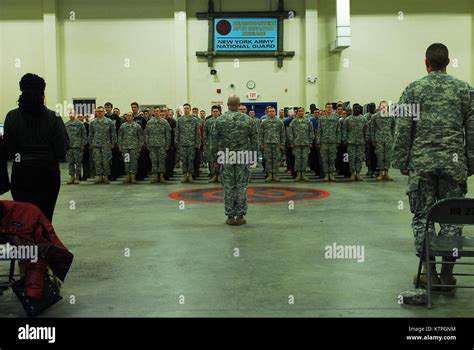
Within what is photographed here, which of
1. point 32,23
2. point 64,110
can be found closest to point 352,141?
point 64,110

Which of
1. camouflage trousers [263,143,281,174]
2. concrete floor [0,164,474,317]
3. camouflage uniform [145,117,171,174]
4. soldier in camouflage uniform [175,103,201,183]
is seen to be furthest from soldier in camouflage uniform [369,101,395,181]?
camouflage uniform [145,117,171,174]

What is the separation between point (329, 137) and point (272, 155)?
1436 mm

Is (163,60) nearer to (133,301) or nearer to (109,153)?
(109,153)

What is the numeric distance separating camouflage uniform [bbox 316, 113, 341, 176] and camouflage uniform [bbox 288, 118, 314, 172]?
0.25 meters

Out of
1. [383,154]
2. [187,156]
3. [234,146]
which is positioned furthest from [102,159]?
[383,154]

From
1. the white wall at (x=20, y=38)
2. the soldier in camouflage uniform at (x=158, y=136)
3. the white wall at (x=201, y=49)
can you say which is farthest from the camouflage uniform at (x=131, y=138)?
the white wall at (x=20, y=38)

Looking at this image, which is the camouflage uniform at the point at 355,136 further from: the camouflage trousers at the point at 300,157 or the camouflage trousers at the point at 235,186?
the camouflage trousers at the point at 235,186

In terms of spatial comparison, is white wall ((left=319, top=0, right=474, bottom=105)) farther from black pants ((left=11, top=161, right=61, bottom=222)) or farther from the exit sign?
black pants ((left=11, top=161, right=61, bottom=222))

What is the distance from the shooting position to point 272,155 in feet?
43.7

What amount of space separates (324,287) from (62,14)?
19.2m

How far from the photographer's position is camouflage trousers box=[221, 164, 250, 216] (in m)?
7.41

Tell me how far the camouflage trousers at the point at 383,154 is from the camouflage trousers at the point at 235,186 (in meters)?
6.33

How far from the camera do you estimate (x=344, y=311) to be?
13.0 ft

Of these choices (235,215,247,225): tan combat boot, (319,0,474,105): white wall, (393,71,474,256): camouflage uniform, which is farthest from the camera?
(319,0,474,105): white wall
